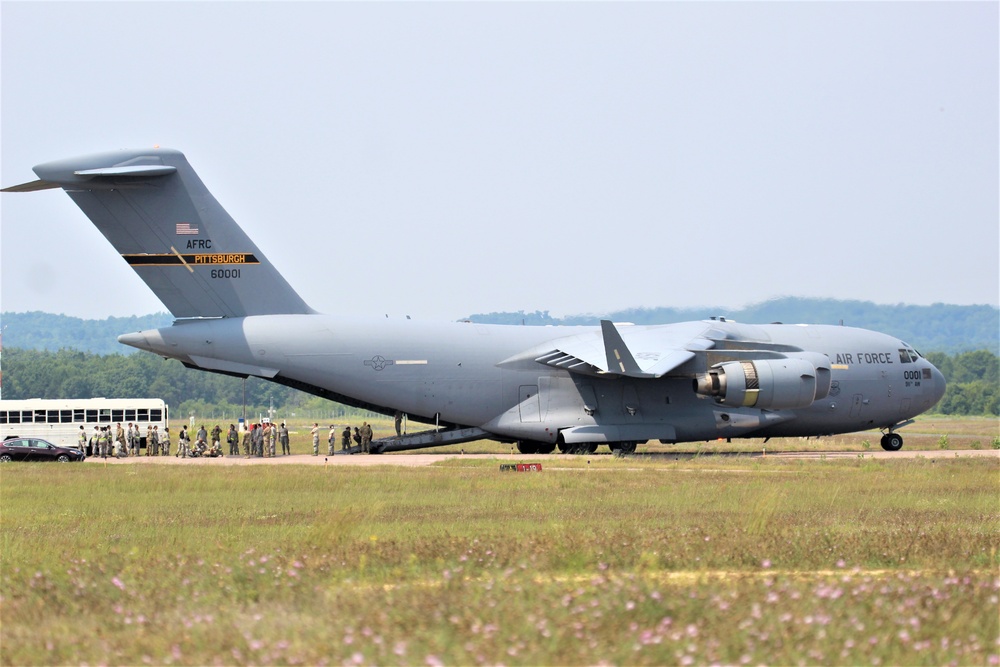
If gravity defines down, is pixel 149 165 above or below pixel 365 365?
above

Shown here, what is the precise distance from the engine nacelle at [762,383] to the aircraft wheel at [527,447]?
Result: 6.10m

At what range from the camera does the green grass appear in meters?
7.45

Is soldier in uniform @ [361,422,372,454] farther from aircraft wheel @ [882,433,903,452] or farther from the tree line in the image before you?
the tree line

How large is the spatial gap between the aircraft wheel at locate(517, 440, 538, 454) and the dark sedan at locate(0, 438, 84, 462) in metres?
14.0

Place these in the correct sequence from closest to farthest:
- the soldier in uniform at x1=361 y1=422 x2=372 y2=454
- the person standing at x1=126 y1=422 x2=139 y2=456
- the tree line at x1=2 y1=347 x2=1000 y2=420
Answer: the soldier in uniform at x1=361 y1=422 x2=372 y2=454 < the person standing at x1=126 y1=422 x2=139 y2=456 < the tree line at x1=2 y1=347 x2=1000 y2=420

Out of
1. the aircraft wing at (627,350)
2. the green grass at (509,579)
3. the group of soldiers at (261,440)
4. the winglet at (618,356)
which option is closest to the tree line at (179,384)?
the group of soldiers at (261,440)

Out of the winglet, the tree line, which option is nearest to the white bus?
the winglet

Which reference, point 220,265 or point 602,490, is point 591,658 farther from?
point 220,265

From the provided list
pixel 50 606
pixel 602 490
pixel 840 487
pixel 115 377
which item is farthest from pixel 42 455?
pixel 115 377

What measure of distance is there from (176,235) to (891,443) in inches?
903

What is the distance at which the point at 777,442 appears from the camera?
48000 mm

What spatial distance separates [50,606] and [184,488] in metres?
13.8

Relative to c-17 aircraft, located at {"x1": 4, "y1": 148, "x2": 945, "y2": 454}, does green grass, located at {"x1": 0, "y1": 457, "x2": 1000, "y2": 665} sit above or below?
below

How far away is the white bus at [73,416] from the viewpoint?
46969mm
